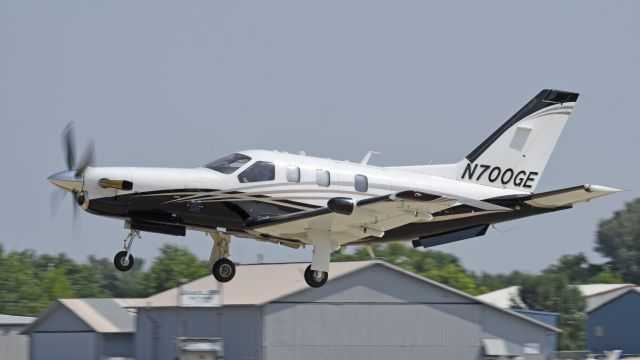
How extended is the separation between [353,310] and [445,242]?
16.6 m

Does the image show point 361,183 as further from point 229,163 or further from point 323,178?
point 229,163

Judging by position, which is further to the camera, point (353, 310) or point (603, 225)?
point (603, 225)

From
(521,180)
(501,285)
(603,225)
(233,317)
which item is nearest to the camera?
(521,180)

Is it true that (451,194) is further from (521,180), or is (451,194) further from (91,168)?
(91,168)

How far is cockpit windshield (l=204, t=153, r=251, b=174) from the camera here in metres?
24.0

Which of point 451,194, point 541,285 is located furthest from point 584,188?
point 541,285

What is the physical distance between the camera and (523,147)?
27.6 m

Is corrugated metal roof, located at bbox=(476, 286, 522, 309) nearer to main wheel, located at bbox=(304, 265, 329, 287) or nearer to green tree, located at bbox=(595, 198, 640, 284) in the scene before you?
green tree, located at bbox=(595, 198, 640, 284)

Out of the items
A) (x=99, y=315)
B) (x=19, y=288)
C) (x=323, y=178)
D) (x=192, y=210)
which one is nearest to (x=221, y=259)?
(x=192, y=210)

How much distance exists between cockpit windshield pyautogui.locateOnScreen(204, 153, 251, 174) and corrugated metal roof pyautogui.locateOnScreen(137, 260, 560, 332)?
1717cm

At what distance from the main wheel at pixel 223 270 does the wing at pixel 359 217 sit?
134cm

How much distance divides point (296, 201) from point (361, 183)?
5.08 ft

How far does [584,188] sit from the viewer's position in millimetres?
23031

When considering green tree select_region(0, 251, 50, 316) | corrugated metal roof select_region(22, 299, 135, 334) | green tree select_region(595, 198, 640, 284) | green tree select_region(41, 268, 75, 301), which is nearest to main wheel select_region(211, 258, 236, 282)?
corrugated metal roof select_region(22, 299, 135, 334)
